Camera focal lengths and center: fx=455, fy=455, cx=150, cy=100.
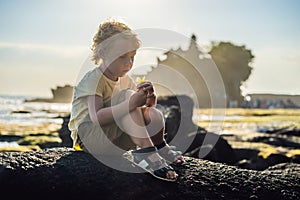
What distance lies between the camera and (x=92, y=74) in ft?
12.1

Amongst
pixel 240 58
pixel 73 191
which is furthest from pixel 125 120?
pixel 240 58

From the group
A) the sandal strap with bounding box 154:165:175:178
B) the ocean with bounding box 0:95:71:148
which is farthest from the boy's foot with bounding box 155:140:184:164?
the ocean with bounding box 0:95:71:148

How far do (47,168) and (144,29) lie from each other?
1.47m

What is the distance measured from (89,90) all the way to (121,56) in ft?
1.22

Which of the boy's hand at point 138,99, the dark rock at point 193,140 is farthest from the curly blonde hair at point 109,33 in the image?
the dark rock at point 193,140

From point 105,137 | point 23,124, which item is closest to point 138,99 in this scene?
point 105,137

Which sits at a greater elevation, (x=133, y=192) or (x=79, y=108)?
(x=79, y=108)

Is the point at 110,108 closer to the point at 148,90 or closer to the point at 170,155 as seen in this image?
the point at 148,90

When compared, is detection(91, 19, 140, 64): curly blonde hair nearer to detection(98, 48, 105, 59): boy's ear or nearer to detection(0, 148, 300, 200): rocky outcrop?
detection(98, 48, 105, 59): boy's ear

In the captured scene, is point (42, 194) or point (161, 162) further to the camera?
point (161, 162)

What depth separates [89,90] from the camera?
11.6 feet

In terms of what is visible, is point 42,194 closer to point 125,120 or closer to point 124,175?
point 124,175

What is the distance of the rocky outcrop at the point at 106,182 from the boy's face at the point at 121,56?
0.73m

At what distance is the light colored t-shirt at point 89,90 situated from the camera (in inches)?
140
